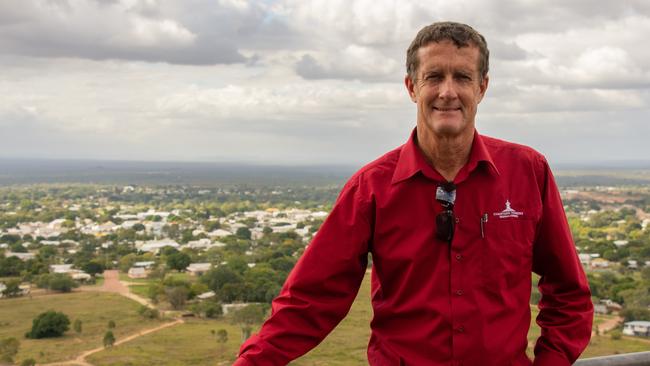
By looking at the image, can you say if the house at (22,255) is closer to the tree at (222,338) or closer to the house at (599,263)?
the tree at (222,338)

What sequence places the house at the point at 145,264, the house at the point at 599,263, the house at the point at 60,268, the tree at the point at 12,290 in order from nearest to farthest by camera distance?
the tree at the point at 12,290 → the house at the point at 599,263 → the house at the point at 60,268 → the house at the point at 145,264

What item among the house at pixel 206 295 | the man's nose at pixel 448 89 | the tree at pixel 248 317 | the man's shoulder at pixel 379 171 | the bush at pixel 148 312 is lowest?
the bush at pixel 148 312

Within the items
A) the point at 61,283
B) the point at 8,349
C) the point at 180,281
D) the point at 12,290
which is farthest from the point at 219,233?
the point at 8,349

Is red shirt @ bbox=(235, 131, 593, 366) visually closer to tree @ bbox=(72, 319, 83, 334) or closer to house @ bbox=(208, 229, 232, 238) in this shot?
tree @ bbox=(72, 319, 83, 334)

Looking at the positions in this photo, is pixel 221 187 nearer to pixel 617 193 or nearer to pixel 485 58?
pixel 617 193

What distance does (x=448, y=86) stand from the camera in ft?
5.53

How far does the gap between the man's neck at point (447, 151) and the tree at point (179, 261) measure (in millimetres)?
23260

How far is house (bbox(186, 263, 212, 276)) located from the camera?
2308cm

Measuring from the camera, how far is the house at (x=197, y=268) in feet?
75.7

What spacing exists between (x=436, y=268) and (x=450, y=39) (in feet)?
1.90

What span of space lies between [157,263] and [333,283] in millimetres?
24616

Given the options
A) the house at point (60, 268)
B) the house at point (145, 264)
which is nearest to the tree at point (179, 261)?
the house at point (145, 264)

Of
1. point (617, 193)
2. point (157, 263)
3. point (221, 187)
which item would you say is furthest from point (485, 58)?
point (221, 187)

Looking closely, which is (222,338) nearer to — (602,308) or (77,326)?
(77,326)
